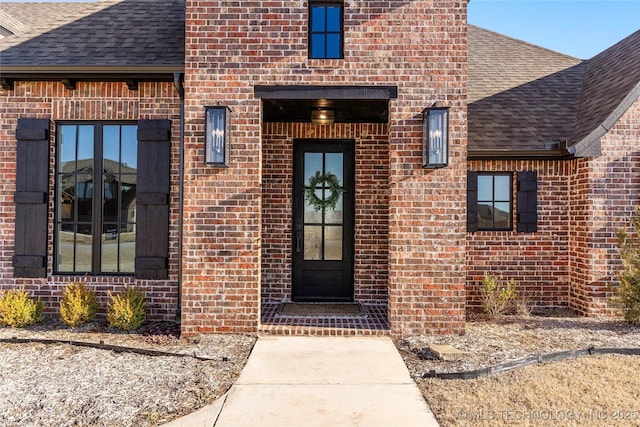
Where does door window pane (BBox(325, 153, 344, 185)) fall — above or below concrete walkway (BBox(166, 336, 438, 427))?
above

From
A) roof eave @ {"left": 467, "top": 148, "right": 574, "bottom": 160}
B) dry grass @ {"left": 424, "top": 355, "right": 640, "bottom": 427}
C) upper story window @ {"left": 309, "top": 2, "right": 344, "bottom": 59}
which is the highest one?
upper story window @ {"left": 309, "top": 2, "right": 344, "bottom": 59}

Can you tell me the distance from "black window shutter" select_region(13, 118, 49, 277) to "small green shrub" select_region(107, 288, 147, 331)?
1364 millimetres

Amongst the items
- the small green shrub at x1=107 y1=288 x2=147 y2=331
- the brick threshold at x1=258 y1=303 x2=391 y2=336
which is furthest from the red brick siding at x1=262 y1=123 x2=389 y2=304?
the small green shrub at x1=107 y1=288 x2=147 y2=331

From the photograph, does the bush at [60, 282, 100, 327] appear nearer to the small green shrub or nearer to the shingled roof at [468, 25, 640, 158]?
the small green shrub

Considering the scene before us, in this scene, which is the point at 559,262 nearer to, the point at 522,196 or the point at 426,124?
the point at 522,196

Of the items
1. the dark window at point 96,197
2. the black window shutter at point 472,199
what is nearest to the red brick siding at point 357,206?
the black window shutter at point 472,199

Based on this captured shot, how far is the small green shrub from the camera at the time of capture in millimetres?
5336

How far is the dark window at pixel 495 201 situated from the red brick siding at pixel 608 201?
44.2 inches

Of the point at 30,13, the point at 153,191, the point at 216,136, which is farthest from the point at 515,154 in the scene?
the point at 30,13

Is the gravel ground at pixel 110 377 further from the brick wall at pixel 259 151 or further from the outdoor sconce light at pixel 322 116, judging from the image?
the outdoor sconce light at pixel 322 116

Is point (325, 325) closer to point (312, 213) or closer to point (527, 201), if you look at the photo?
point (312, 213)

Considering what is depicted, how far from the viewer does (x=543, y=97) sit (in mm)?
7906

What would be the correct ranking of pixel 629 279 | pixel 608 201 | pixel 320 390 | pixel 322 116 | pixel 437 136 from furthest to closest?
pixel 608 201
pixel 322 116
pixel 629 279
pixel 437 136
pixel 320 390

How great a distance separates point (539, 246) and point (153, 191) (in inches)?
242
